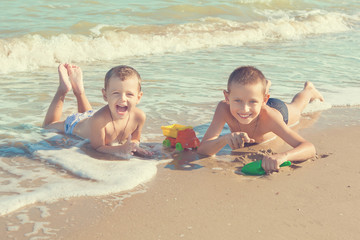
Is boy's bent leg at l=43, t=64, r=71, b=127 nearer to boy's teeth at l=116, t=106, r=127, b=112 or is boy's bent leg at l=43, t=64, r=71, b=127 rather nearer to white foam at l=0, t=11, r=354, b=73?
boy's teeth at l=116, t=106, r=127, b=112

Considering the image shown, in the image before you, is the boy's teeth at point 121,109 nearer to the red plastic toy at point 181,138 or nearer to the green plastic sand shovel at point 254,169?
the red plastic toy at point 181,138

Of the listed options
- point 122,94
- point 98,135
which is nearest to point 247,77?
point 122,94

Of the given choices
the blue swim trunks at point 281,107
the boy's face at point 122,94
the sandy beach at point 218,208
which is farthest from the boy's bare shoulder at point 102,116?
the blue swim trunks at point 281,107

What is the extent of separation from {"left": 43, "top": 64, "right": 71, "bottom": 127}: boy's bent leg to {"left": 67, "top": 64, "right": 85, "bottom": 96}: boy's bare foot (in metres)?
0.06

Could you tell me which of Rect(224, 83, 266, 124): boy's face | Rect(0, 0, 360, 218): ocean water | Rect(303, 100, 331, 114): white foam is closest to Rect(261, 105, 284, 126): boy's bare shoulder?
Rect(224, 83, 266, 124): boy's face

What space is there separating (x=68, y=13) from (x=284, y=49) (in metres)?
6.63

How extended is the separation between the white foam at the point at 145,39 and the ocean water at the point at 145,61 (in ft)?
0.10

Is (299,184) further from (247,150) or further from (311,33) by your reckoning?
(311,33)

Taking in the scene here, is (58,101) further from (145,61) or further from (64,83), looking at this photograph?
(145,61)

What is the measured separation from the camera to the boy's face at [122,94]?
446cm

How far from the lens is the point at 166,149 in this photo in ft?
15.7

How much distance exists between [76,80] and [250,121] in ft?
7.63

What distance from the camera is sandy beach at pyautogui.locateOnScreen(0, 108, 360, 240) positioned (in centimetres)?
294

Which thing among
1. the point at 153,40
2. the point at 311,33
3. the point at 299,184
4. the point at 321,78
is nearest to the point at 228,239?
the point at 299,184
